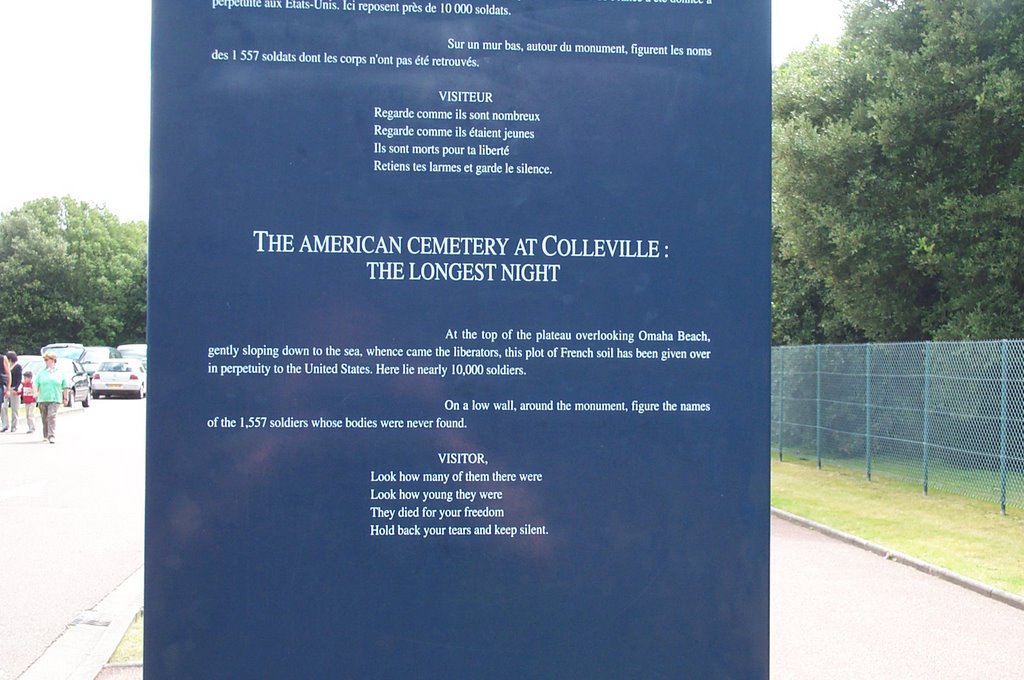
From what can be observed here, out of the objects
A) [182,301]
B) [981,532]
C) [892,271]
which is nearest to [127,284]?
[892,271]

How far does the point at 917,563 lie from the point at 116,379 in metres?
42.5

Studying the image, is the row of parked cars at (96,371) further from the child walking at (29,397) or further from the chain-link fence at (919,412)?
the chain-link fence at (919,412)

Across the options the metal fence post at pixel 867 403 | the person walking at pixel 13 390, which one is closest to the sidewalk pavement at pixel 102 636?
the metal fence post at pixel 867 403

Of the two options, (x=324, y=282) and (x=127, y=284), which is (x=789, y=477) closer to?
(x=324, y=282)

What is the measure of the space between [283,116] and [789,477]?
18.4m

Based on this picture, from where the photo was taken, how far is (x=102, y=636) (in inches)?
303

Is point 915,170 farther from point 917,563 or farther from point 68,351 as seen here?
point 68,351

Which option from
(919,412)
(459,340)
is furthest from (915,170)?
(459,340)

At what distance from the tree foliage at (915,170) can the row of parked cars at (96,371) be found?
56.4 feet

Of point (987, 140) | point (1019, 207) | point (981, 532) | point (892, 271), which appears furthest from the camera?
point (892, 271)

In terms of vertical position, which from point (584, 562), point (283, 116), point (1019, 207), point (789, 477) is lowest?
point (789, 477)

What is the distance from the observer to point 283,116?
270cm

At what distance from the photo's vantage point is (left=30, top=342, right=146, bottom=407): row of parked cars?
39.2 metres

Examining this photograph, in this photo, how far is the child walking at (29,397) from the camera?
28500 millimetres
